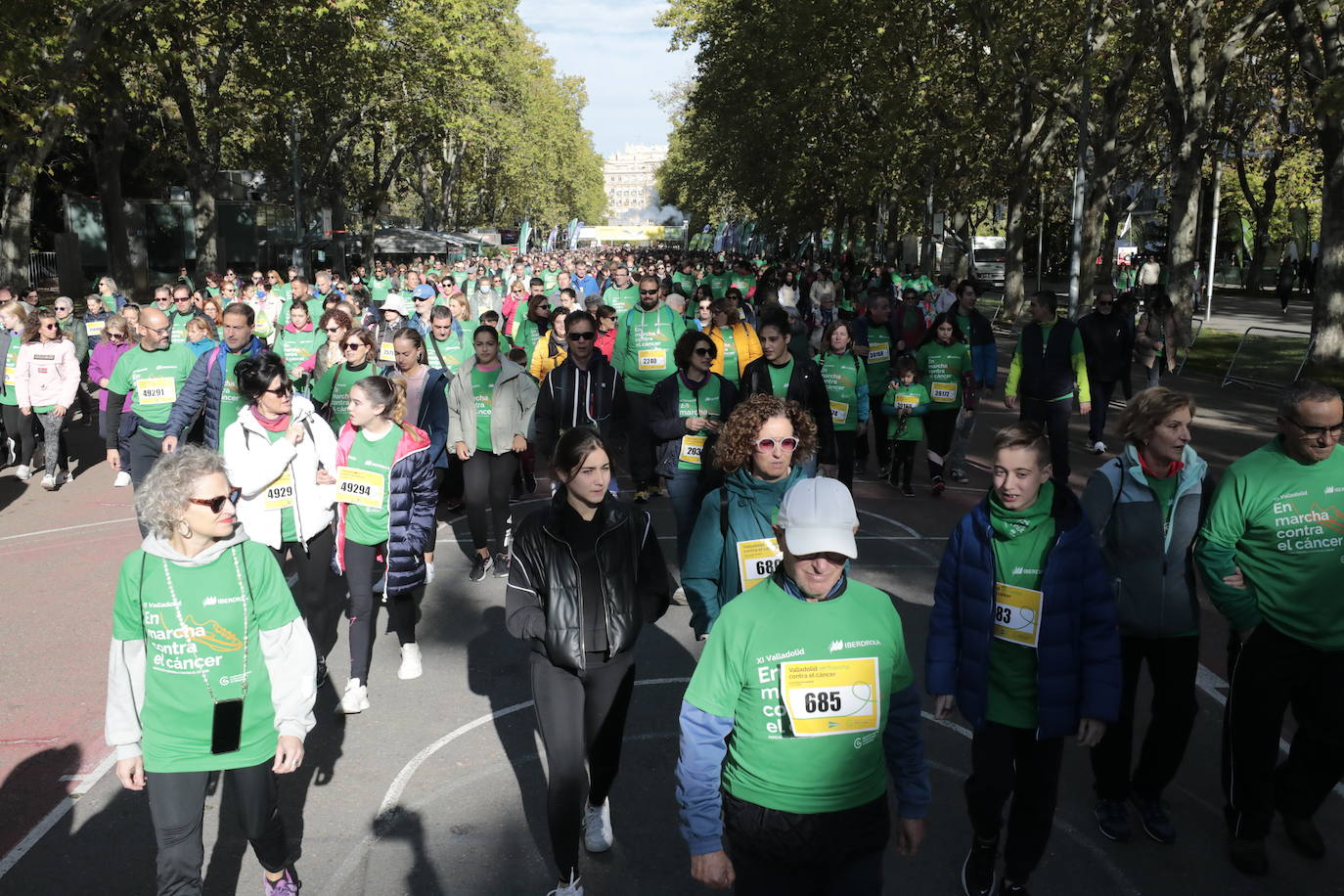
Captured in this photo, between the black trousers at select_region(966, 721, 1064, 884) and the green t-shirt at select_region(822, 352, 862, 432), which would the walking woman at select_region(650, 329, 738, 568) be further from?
the black trousers at select_region(966, 721, 1064, 884)

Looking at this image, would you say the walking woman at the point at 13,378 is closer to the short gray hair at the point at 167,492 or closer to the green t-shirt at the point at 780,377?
the green t-shirt at the point at 780,377

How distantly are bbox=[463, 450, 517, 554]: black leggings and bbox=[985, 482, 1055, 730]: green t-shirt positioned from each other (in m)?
5.26

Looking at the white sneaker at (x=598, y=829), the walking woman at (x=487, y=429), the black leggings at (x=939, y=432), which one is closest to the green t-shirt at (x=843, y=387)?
the black leggings at (x=939, y=432)

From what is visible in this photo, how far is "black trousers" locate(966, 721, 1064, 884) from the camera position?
406 centimetres

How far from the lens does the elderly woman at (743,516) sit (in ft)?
15.2

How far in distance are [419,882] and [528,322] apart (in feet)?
34.8

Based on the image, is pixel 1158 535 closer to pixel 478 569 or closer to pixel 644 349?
pixel 478 569

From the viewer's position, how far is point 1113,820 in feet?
15.9

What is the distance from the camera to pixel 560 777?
4148 millimetres

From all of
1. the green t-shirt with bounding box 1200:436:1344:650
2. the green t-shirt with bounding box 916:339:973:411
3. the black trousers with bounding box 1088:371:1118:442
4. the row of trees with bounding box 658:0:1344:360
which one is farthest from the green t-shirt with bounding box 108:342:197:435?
the row of trees with bounding box 658:0:1344:360

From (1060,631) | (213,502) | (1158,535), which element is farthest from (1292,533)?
(213,502)

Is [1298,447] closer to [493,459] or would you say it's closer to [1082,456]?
[493,459]

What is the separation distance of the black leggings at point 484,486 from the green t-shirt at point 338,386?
997 mm

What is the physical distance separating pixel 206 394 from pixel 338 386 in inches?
34.7
